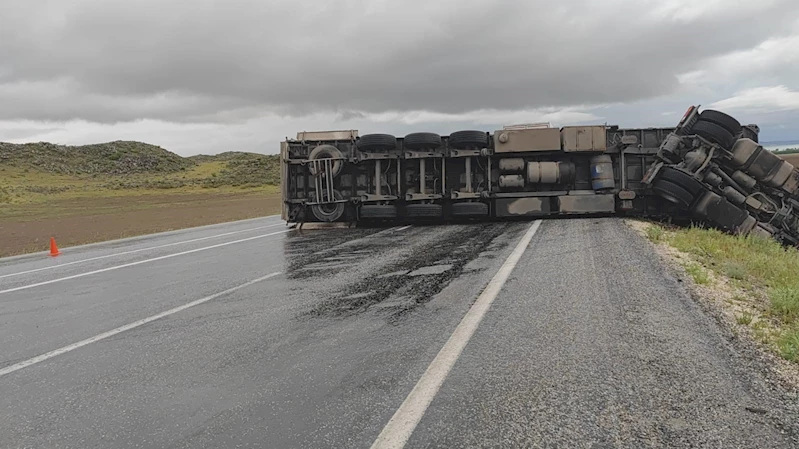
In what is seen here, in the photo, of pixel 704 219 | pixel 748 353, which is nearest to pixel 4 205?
pixel 704 219

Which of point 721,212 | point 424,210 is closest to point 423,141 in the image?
point 424,210

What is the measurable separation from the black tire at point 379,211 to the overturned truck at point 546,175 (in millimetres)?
28

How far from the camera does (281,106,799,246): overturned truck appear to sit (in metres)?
12.8

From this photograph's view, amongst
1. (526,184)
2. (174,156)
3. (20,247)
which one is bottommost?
(20,247)

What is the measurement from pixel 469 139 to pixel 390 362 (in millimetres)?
11167

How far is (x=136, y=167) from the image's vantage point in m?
91.0

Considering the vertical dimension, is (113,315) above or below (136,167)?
below

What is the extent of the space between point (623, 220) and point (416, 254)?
6.45m

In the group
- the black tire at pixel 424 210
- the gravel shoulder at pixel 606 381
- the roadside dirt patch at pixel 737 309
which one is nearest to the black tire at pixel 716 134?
the roadside dirt patch at pixel 737 309

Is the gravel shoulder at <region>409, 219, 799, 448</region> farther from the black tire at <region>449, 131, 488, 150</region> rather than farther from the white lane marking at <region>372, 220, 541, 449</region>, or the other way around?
the black tire at <region>449, 131, 488, 150</region>

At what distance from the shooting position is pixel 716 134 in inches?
510

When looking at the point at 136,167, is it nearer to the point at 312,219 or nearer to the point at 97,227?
the point at 97,227

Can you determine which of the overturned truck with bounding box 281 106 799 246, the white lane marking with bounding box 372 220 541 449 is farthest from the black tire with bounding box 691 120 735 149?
the white lane marking with bounding box 372 220 541 449

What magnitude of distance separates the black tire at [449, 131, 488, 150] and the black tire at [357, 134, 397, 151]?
166 cm
